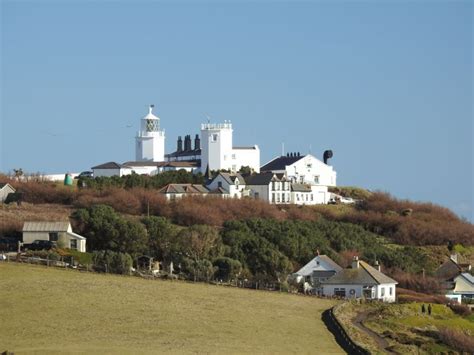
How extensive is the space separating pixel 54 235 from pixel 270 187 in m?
27.2

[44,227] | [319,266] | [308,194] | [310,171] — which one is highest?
[310,171]

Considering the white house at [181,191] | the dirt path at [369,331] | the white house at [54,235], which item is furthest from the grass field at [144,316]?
the white house at [181,191]

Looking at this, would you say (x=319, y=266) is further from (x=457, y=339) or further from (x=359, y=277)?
(x=457, y=339)

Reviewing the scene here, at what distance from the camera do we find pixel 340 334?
45.8 m

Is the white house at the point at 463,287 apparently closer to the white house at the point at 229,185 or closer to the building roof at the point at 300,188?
the white house at the point at 229,185

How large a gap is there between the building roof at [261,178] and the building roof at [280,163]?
529cm

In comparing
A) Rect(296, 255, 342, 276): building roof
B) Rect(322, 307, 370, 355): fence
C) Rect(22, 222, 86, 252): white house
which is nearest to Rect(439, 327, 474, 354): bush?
Rect(322, 307, 370, 355): fence

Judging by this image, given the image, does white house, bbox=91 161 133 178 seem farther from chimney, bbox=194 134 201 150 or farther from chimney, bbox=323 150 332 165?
chimney, bbox=323 150 332 165

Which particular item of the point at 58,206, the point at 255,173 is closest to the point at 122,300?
the point at 58,206

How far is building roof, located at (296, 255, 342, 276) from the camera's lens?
64.5m

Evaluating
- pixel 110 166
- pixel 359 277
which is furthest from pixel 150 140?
pixel 359 277

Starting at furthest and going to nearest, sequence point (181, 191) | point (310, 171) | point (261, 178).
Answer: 1. point (310, 171)
2. point (261, 178)
3. point (181, 191)

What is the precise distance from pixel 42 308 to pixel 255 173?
4758 centimetres

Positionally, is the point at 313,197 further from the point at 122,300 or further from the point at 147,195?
the point at 122,300
